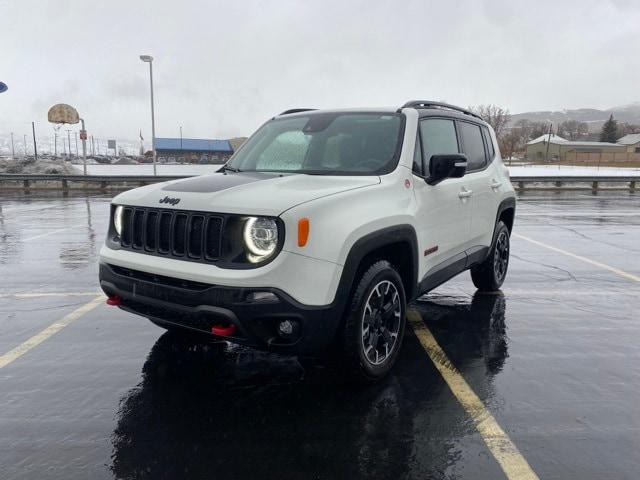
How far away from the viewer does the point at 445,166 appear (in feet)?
13.3

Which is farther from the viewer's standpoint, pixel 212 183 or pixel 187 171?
pixel 187 171

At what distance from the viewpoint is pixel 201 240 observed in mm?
3199

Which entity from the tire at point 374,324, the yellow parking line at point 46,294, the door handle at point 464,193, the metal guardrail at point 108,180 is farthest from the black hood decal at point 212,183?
the metal guardrail at point 108,180

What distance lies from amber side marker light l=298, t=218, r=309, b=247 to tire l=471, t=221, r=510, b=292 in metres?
3.42

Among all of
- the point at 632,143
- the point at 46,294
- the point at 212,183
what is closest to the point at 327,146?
the point at 212,183

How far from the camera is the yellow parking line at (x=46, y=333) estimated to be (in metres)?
4.16

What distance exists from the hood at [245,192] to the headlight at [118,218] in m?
0.07

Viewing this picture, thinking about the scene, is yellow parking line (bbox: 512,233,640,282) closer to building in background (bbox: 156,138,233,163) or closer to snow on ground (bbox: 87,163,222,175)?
snow on ground (bbox: 87,163,222,175)

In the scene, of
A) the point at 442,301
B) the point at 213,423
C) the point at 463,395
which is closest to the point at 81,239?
the point at 442,301

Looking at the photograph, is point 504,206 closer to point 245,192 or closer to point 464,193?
point 464,193

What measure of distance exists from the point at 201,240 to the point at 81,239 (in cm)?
758

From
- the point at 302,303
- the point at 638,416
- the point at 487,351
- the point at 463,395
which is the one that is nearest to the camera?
the point at 302,303

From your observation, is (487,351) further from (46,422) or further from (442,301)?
(46,422)

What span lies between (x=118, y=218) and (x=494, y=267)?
13.9ft
